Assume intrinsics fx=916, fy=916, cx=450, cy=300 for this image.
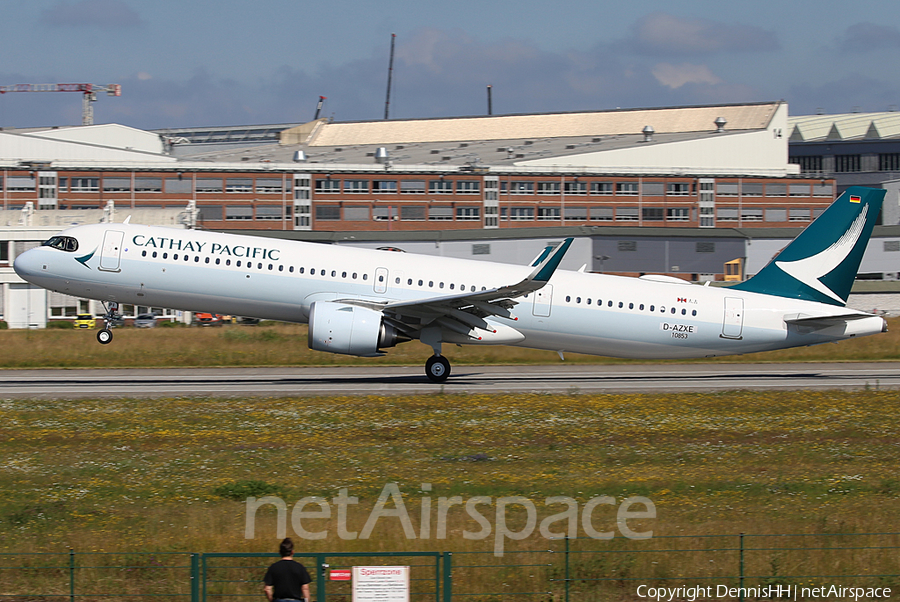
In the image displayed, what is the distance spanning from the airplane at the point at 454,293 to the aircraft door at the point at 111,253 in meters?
0.05

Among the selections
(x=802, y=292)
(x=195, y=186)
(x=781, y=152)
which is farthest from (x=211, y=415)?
(x=781, y=152)

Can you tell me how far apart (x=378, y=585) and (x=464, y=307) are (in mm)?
20539

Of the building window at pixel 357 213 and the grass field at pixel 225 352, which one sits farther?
the building window at pixel 357 213

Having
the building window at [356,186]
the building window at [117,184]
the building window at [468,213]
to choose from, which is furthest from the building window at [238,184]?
the building window at [468,213]

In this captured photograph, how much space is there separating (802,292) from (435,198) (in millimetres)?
86643

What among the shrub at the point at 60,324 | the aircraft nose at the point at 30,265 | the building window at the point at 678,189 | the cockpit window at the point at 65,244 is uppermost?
the building window at the point at 678,189

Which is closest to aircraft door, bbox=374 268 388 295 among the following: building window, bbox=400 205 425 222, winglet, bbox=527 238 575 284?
winglet, bbox=527 238 575 284

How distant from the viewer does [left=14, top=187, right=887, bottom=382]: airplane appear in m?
30.7

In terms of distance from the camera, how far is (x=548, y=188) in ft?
401

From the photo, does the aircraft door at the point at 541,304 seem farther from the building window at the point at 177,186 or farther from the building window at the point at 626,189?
the building window at the point at 626,189

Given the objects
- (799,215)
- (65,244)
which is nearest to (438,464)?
(65,244)

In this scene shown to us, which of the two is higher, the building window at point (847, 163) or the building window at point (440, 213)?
the building window at point (847, 163)

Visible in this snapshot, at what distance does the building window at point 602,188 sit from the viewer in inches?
4830

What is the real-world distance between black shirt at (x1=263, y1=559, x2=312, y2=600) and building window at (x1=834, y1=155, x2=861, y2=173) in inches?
6310
